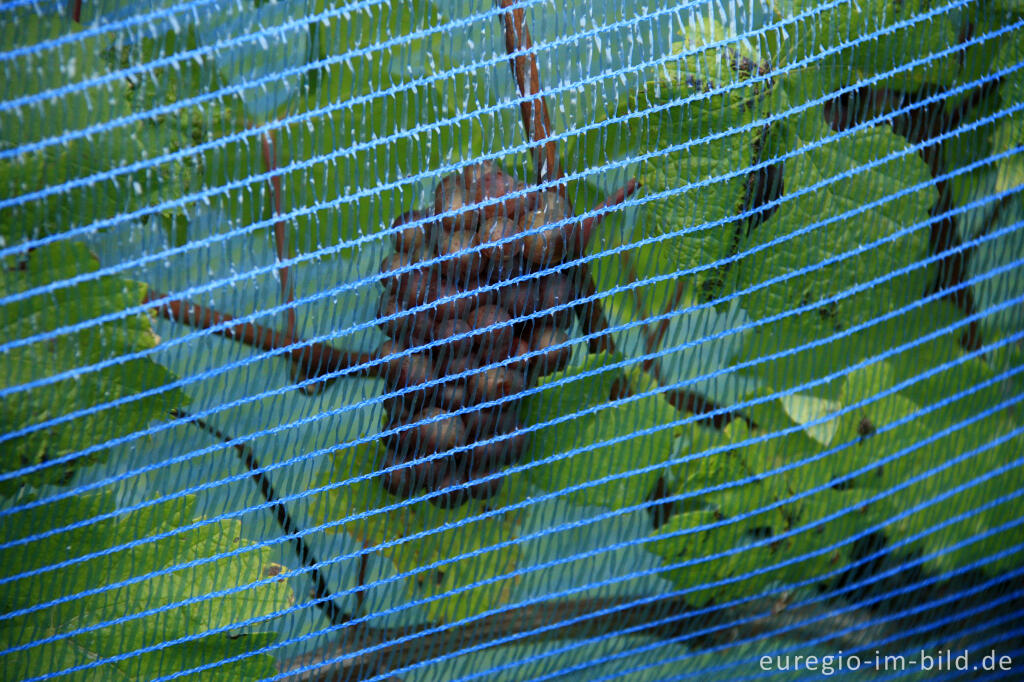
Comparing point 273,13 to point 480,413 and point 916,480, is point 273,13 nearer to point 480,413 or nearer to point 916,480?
point 480,413

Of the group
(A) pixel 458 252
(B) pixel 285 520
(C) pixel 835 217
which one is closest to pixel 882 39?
(C) pixel 835 217

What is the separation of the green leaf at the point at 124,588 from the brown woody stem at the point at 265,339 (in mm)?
61

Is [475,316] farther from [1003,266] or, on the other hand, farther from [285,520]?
[1003,266]

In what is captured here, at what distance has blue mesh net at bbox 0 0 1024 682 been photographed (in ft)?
0.86

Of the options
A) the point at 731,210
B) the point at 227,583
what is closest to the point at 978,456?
the point at 731,210

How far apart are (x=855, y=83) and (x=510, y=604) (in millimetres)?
223

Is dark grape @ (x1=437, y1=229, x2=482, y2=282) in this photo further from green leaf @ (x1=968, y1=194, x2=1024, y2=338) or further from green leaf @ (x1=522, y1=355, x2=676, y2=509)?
green leaf @ (x1=968, y1=194, x2=1024, y2=338)

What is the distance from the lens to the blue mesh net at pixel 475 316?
0.26m

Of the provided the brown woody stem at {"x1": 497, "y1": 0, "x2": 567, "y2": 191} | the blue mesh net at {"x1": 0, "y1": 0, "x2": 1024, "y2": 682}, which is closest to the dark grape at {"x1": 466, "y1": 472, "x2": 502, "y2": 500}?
the blue mesh net at {"x1": 0, "y1": 0, "x2": 1024, "y2": 682}

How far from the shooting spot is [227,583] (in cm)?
29

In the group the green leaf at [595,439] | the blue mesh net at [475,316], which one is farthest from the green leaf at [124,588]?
the green leaf at [595,439]

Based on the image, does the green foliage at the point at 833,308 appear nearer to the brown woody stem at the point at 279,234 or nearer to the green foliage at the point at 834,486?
the green foliage at the point at 834,486

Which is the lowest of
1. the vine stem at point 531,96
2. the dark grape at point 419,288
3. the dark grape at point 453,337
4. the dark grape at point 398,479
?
the dark grape at point 398,479

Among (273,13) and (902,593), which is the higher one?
(273,13)
